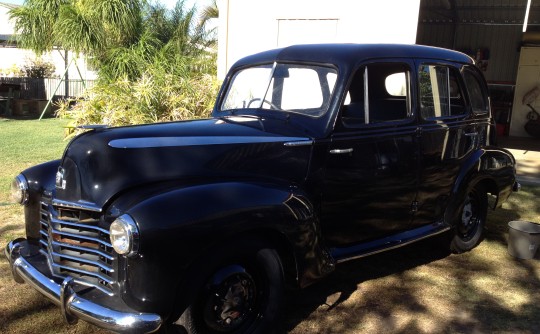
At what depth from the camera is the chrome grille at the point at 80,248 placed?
2.63 metres

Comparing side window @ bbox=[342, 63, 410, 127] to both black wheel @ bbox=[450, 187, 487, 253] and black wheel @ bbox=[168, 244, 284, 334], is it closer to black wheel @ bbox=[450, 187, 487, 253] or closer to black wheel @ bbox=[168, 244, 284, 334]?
black wheel @ bbox=[168, 244, 284, 334]

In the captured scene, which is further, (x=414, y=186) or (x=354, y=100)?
(x=414, y=186)

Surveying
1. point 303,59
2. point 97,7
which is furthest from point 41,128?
point 303,59

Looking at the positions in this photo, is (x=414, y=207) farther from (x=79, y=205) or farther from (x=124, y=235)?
(x=79, y=205)

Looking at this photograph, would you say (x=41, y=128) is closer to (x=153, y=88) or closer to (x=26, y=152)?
(x=26, y=152)

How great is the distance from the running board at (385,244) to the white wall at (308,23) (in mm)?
4274

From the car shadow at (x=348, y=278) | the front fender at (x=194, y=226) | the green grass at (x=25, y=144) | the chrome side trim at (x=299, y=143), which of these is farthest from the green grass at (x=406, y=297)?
the green grass at (x=25, y=144)

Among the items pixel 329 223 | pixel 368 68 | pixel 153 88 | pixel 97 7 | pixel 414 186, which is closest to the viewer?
pixel 329 223

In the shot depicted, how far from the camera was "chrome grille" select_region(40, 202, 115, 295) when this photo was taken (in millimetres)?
2633

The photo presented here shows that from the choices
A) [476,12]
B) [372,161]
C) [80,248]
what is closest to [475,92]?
[372,161]

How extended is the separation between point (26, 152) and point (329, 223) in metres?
7.43

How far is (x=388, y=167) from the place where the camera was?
3.72 meters

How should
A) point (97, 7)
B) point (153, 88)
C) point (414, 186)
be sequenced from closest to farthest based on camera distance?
1. point (414, 186)
2. point (153, 88)
3. point (97, 7)

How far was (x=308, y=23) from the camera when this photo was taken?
8.34 m
